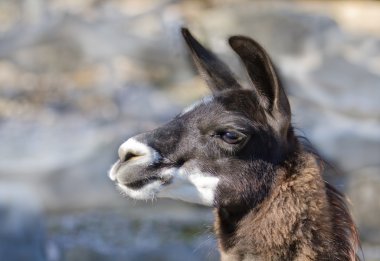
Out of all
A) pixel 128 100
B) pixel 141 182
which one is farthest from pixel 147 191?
pixel 128 100

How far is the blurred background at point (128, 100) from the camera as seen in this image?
10656 millimetres

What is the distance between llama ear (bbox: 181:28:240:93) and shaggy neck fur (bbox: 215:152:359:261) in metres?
0.60

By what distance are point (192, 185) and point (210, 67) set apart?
0.74 m

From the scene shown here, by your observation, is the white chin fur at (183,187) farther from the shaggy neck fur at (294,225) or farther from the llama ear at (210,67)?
the llama ear at (210,67)

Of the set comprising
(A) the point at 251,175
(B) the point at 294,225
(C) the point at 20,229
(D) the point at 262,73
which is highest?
(D) the point at 262,73

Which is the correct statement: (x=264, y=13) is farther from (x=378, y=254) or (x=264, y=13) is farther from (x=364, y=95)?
(x=378, y=254)

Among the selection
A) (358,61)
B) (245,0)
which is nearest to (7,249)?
(358,61)

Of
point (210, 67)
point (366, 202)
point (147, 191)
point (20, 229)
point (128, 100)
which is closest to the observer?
point (147, 191)

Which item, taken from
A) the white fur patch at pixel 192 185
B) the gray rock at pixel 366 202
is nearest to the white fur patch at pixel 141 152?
the white fur patch at pixel 192 185

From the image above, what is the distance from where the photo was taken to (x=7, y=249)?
28.5 feet

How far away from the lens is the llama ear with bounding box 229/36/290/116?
464 cm

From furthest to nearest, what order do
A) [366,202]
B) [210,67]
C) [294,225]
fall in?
[366,202], [210,67], [294,225]

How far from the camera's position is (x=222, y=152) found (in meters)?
4.78

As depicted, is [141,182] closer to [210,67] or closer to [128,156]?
[128,156]
